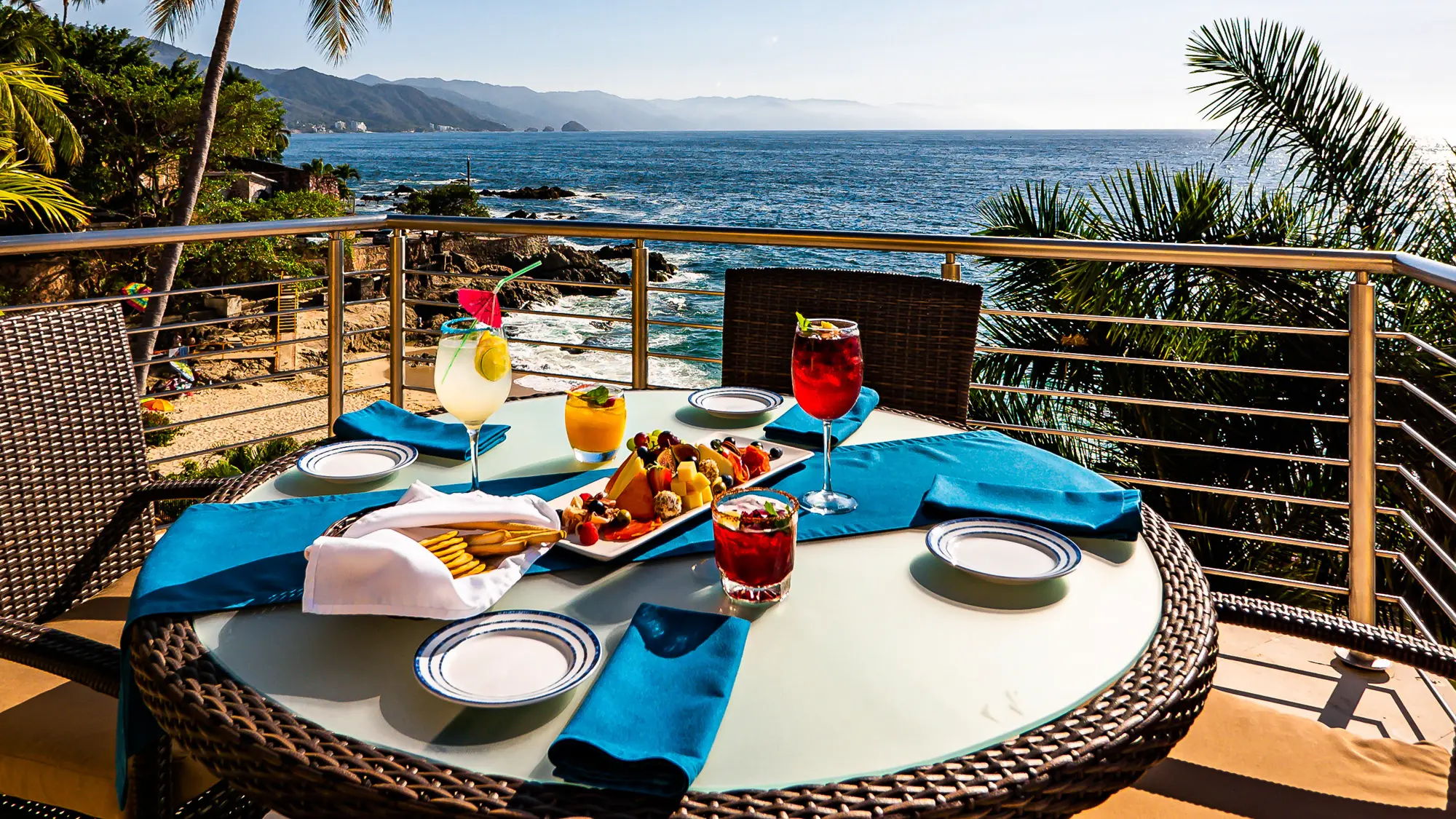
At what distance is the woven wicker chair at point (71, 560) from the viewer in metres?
1.10

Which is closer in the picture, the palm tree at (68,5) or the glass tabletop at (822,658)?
the glass tabletop at (822,658)

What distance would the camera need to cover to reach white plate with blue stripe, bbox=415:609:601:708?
715 mm

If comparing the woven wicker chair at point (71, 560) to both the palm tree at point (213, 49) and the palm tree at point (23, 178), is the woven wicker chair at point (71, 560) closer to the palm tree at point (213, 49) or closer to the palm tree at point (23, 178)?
the palm tree at point (23, 178)

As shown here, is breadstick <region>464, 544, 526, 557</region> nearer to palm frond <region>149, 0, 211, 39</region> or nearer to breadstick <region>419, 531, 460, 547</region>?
breadstick <region>419, 531, 460, 547</region>

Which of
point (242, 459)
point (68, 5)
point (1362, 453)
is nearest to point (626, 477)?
point (1362, 453)

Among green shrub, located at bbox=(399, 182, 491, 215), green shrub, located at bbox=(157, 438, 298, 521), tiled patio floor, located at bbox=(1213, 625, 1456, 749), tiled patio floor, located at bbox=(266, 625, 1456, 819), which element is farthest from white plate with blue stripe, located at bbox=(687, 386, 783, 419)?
green shrub, located at bbox=(399, 182, 491, 215)

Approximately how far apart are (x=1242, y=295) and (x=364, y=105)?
5352 inches

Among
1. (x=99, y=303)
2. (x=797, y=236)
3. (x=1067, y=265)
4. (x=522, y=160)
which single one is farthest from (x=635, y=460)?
(x=522, y=160)

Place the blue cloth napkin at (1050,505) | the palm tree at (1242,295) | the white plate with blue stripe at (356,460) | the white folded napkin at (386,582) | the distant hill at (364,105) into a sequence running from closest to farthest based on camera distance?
the white folded napkin at (386,582), the blue cloth napkin at (1050,505), the white plate with blue stripe at (356,460), the palm tree at (1242,295), the distant hill at (364,105)

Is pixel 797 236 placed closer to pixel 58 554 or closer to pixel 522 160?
pixel 58 554

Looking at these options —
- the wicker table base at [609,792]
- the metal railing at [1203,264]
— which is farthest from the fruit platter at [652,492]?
the metal railing at [1203,264]

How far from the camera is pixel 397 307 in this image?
3.24 m

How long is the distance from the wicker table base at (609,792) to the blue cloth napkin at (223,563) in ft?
0.18

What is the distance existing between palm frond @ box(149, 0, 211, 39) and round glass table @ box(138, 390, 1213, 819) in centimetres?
1794
